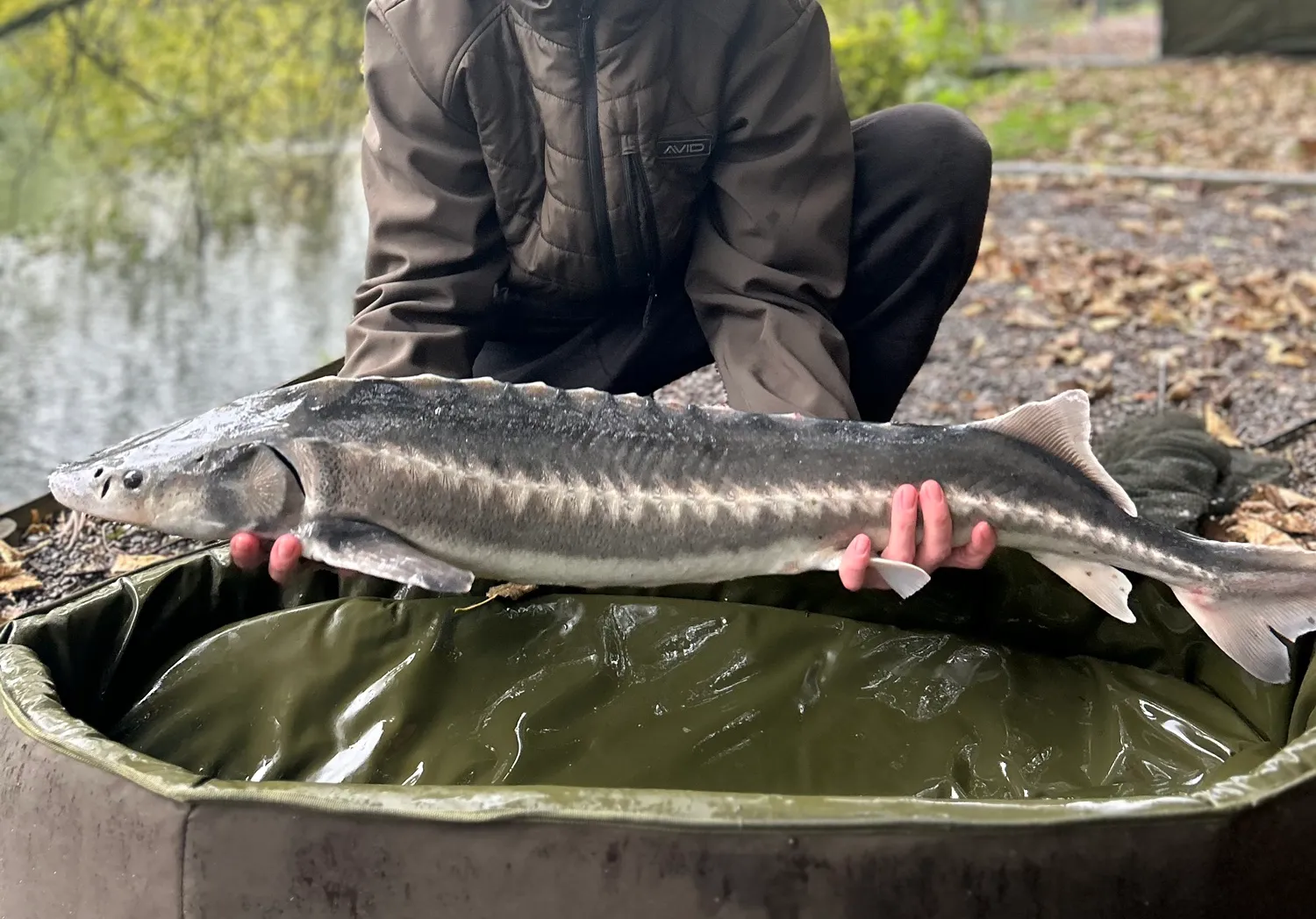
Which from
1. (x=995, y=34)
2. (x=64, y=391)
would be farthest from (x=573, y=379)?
(x=995, y=34)

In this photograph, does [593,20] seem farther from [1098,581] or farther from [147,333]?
[147,333]

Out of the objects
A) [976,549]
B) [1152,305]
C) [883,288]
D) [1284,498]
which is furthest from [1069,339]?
[976,549]

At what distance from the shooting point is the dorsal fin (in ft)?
4.76

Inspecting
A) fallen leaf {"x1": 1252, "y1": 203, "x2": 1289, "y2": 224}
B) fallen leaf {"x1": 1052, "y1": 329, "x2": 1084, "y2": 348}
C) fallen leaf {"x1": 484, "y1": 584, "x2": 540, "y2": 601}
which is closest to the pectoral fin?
fallen leaf {"x1": 484, "y1": 584, "x2": 540, "y2": 601}

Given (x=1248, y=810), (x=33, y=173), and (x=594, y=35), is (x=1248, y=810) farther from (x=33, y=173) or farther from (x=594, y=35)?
(x=33, y=173)

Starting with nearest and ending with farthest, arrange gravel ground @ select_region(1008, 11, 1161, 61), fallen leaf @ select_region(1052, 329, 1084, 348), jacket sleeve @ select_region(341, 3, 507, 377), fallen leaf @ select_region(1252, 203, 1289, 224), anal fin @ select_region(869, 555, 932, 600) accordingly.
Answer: anal fin @ select_region(869, 555, 932, 600), jacket sleeve @ select_region(341, 3, 507, 377), fallen leaf @ select_region(1052, 329, 1084, 348), fallen leaf @ select_region(1252, 203, 1289, 224), gravel ground @ select_region(1008, 11, 1161, 61)

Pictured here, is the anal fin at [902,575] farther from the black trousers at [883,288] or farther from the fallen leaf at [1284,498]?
the fallen leaf at [1284,498]

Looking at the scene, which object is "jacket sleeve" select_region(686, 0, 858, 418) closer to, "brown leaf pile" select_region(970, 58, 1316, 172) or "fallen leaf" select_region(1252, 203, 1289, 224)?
"fallen leaf" select_region(1252, 203, 1289, 224)

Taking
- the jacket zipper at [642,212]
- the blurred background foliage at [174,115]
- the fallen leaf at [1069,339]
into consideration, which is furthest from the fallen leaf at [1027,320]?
the blurred background foliage at [174,115]

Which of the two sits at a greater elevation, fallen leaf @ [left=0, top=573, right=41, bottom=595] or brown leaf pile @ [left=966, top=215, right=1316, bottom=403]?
fallen leaf @ [left=0, top=573, right=41, bottom=595]

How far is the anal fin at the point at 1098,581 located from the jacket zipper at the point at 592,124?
2.67 feet

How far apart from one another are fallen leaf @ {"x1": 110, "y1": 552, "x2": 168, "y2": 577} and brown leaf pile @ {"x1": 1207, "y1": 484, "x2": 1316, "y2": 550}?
1.95 meters

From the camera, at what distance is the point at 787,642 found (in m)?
1.81

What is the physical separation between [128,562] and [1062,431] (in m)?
1.66
